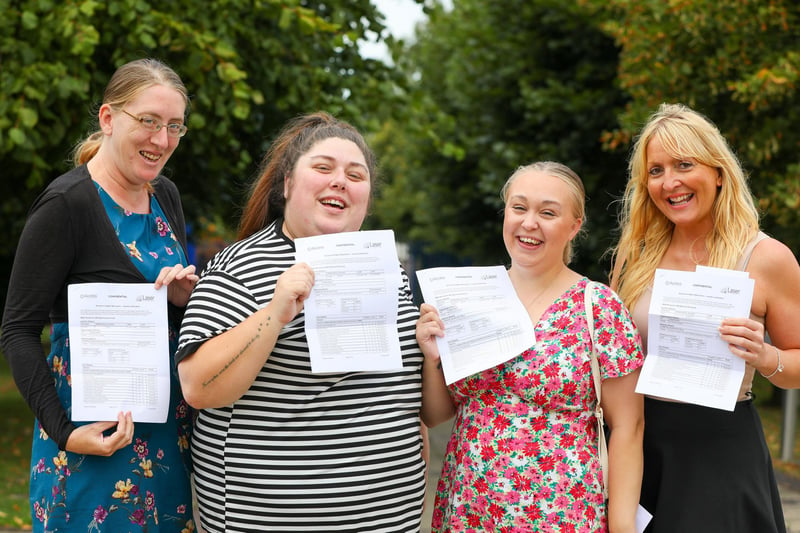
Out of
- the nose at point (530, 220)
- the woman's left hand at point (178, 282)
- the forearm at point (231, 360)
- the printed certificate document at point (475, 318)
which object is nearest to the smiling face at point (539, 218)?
the nose at point (530, 220)

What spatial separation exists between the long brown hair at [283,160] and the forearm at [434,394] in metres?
0.69

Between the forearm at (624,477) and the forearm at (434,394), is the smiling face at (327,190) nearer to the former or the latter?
the forearm at (434,394)

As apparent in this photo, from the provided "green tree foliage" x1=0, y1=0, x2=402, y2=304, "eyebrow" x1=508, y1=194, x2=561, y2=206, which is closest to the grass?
"green tree foliage" x1=0, y1=0, x2=402, y2=304

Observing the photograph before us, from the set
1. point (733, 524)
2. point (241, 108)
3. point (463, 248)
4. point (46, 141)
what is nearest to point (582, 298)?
point (733, 524)

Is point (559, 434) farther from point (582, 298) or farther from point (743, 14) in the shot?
point (743, 14)

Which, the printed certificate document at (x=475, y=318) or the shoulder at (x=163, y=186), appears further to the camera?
the shoulder at (x=163, y=186)

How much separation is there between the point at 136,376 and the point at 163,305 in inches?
9.1

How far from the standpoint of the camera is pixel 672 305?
268 centimetres

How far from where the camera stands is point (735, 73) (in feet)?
26.2

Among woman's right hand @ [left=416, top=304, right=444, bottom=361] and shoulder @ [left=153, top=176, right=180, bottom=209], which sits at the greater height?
shoulder @ [left=153, top=176, right=180, bottom=209]

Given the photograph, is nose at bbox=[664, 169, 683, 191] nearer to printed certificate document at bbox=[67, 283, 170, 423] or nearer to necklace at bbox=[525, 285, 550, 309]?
necklace at bbox=[525, 285, 550, 309]

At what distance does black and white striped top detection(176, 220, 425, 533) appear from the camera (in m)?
2.47

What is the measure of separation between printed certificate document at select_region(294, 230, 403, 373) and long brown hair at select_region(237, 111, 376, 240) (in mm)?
371

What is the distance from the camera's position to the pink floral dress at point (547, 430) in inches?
104
